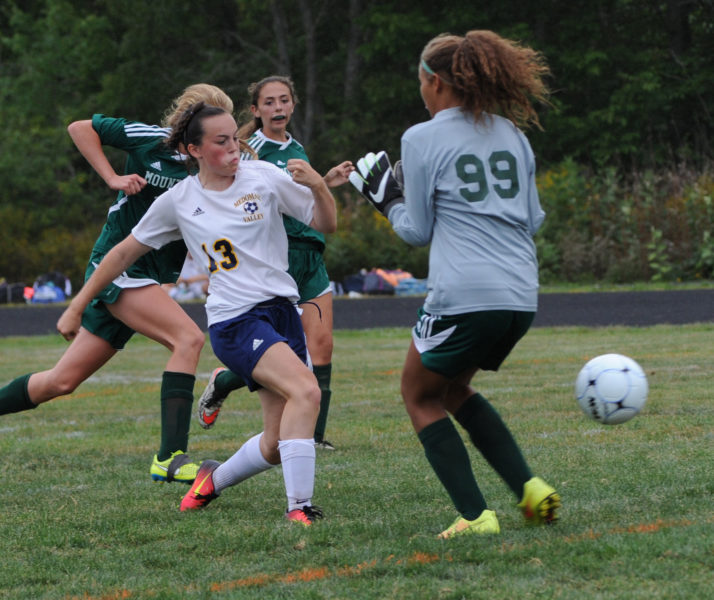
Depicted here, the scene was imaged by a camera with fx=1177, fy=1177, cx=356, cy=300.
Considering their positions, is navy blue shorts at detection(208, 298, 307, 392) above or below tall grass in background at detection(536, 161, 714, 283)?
below

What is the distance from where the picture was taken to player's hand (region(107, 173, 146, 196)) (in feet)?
18.5

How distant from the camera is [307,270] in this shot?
6.91 meters

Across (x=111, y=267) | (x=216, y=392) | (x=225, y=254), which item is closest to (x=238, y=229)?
(x=225, y=254)

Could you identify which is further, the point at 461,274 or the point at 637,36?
the point at 637,36

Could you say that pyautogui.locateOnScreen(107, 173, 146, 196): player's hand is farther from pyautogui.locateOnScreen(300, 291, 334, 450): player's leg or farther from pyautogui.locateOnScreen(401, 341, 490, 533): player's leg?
pyautogui.locateOnScreen(401, 341, 490, 533): player's leg

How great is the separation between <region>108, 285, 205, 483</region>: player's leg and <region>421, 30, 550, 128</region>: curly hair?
7.46 feet

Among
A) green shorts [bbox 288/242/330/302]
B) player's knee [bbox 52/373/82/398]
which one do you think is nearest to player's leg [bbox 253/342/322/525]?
player's knee [bbox 52/373/82/398]

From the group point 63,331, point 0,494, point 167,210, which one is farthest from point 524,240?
point 0,494

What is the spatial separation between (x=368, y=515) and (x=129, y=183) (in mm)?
2016

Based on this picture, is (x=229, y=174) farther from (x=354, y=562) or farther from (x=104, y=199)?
(x=104, y=199)

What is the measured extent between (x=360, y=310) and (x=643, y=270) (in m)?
5.33

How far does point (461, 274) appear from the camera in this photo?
401 cm

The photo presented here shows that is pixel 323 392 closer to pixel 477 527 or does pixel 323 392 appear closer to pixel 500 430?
pixel 500 430

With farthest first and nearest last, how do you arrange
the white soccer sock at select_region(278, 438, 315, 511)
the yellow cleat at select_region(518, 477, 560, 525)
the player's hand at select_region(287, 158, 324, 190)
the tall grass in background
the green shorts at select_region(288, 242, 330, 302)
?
the tall grass in background, the green shorts at select_region(288, 242, 330, 302), the player's hand at select_region(287, 158, 324, 190), the white soccer sock at select_region(278, 438, 315, 511), the yellow cleat at select_region(518, 477, 560, 525)
